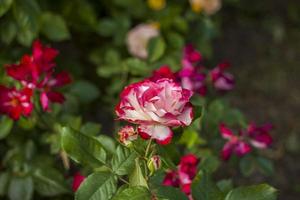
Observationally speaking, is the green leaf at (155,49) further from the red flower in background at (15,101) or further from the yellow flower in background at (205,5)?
the red flower in background at (15,101)

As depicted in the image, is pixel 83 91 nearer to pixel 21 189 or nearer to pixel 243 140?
pixel 21 189

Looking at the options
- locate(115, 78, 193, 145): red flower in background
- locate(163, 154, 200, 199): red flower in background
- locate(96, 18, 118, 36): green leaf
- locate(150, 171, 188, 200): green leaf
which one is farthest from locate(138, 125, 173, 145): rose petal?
locate(96, 18, 118, 36): green leaf

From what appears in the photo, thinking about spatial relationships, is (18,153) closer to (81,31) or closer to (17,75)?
(17,75)

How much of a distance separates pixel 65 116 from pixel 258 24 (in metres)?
1.99

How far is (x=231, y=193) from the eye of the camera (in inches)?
53.6

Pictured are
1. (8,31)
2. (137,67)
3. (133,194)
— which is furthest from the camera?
(8,31)

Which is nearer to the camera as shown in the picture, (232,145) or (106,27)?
(232,145)

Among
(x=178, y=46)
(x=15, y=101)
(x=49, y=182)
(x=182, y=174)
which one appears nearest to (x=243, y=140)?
(x=182, y=174)

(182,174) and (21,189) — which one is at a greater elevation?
(182,174)

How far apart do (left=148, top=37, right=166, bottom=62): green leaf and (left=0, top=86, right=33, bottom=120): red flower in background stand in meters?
0.67

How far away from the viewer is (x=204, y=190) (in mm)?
1413

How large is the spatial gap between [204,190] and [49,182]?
639 mm

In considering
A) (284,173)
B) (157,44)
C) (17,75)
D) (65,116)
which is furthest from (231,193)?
(284,173)

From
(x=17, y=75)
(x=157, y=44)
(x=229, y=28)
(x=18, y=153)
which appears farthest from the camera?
(x=229, y=28)
